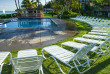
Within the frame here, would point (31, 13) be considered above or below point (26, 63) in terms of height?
above

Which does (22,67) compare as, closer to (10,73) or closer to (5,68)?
(10,73)

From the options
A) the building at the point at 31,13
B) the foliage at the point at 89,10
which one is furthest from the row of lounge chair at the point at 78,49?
the foliage at the point at 89,10

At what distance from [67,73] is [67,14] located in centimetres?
2274

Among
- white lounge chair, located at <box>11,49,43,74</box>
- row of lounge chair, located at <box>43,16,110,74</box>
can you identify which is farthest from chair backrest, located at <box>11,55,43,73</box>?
A: row of lounge chair, located at <box>43,16,110,74</box>

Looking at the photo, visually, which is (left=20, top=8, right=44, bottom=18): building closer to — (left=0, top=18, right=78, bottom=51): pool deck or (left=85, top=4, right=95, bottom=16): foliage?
(left=85, top=4, right=95, bottom=16): foliage

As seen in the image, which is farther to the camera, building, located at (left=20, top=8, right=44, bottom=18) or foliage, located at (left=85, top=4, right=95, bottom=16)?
foliage, located at (left=85, top=4, right=95, bottom=16)

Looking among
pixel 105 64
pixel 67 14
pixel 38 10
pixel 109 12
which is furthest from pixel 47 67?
pixel 109 12

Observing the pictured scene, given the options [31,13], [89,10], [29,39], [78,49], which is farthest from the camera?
[89,10]

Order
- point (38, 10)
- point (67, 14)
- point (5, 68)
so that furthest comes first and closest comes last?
point (38, 10) < point (67, 14) < point (5, 68)

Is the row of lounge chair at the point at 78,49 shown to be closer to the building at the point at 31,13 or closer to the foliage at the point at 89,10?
the building at the point at 31,13

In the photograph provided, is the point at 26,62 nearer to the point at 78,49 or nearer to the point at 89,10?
the point at 78,49

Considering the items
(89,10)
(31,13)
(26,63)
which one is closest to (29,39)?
(26,63)

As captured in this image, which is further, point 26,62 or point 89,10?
point 89,10

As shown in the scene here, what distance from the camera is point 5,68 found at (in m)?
3.51
